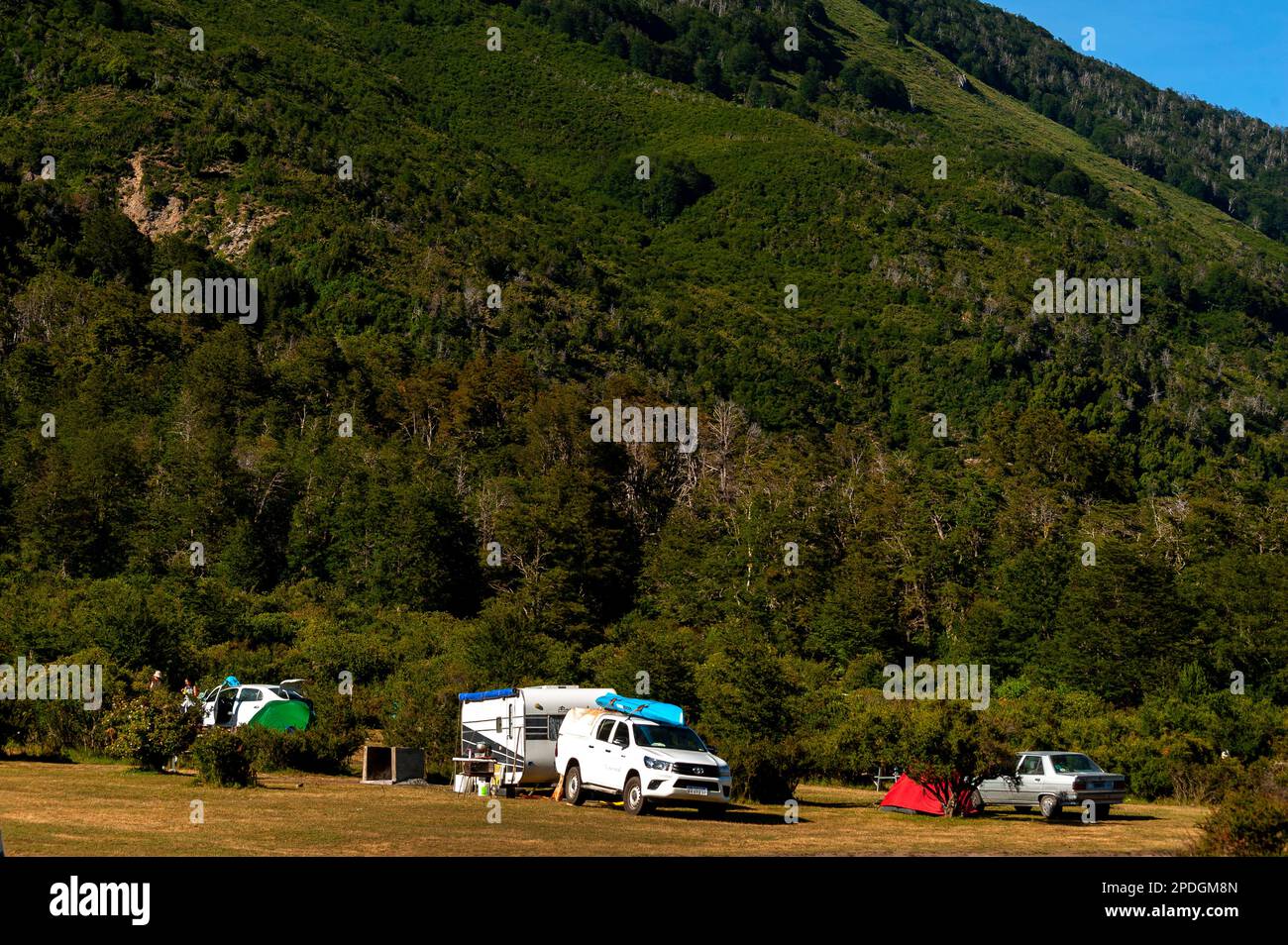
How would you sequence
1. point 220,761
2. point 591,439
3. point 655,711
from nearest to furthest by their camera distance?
point 220,761 → point 655,711 → point 591,439

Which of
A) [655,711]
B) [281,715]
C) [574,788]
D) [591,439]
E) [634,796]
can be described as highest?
[591,439]

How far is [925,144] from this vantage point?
Answer: 180125 millimetres

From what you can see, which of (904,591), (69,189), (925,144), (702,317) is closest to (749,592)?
(904,591)

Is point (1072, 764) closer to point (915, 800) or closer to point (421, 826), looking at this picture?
point (915, 800)

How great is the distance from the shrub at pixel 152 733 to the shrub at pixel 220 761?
231 centimetres

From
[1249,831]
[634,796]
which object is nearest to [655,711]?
[634,796]

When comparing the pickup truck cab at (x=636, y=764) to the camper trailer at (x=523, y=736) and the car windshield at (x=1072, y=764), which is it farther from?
the car windshield at (x=1072, y=764)

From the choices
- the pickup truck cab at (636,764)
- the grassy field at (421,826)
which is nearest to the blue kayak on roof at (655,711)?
the pickup truck cab at (636,764)

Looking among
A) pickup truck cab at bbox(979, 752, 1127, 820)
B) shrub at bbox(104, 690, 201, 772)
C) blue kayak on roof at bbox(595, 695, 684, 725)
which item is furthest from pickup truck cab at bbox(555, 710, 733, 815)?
pickup truck cab at bbox(979, 752, 1127, 820)

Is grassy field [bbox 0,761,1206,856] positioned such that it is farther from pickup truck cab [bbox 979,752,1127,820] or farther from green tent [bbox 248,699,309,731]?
green tent [bbox 248,699,309,731]

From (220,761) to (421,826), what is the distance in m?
6.45

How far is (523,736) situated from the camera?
24.4 metres

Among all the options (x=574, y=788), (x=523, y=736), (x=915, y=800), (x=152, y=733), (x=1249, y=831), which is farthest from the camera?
(x=915, y=800)

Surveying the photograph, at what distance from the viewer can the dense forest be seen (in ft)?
145
